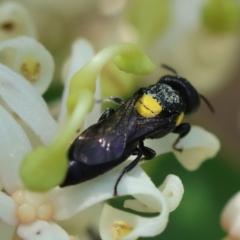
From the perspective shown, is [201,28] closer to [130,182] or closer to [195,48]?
[195,48]

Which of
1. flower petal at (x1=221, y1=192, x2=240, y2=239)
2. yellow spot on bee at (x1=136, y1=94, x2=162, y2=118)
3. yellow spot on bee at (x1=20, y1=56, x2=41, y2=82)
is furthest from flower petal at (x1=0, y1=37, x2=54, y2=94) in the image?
flower petal at (x1=221, y1=192, x2=240, y2=239)

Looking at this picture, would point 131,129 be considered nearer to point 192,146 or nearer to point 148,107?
point 148,107

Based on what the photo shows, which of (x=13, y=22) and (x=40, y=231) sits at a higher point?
(x=13, y=22)

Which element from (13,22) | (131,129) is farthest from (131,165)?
(13,22)

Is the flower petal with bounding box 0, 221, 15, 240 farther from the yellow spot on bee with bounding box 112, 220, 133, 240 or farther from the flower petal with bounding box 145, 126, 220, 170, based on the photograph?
the flower petal with bounding box 145, 126, 220, 170

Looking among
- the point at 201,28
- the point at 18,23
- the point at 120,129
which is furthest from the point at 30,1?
the point at 120,129

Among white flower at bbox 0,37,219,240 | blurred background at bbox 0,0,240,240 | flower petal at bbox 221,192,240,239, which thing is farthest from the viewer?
blurred background at bbox 0,0,240,240

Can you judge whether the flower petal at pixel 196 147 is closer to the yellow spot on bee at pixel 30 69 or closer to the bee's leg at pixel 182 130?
the bee's leg at pixel 182 130
